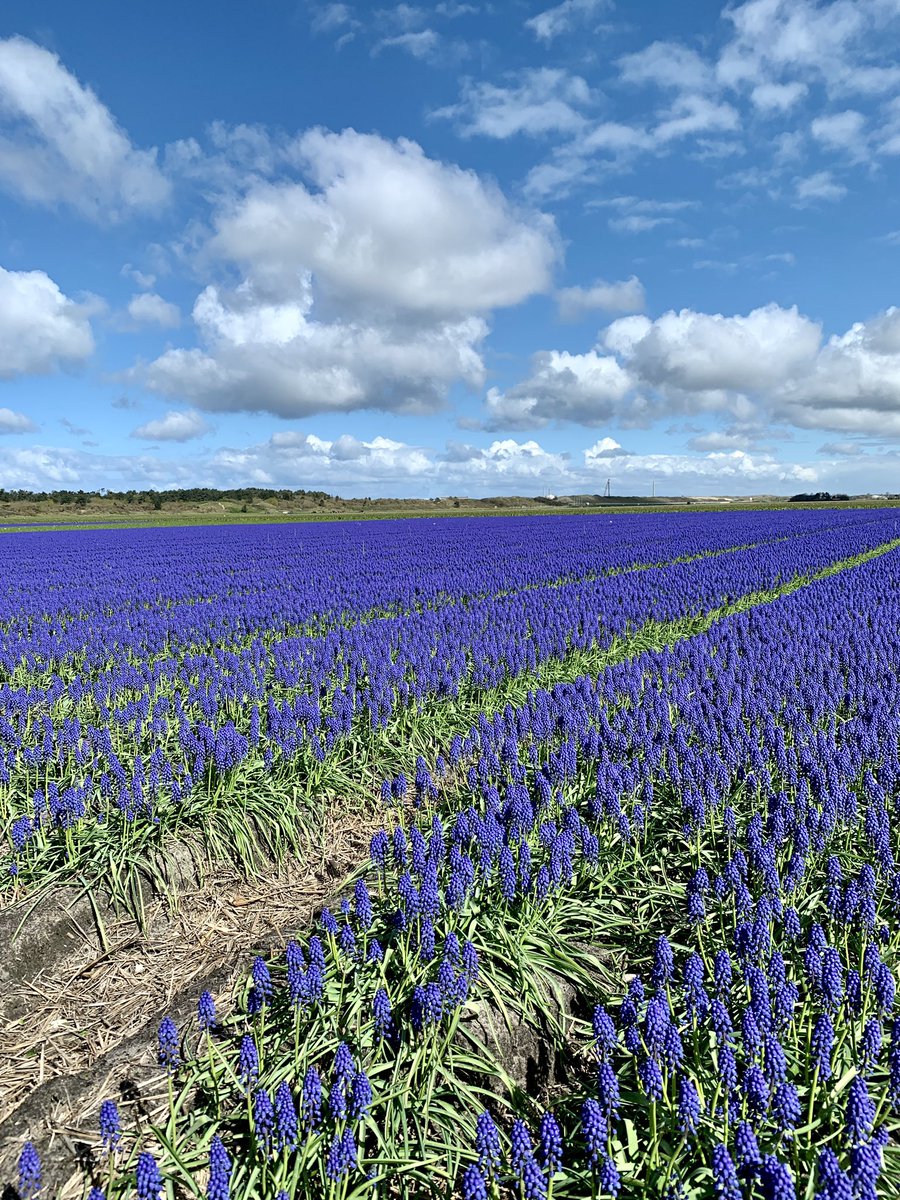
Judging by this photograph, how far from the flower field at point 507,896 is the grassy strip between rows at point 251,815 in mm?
35

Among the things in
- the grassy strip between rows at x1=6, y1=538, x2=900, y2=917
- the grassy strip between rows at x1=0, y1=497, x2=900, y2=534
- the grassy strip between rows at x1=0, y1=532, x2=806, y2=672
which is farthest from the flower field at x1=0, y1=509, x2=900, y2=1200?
the grassy strip between rows at x1=0, y1=497, x2=900, y2=534

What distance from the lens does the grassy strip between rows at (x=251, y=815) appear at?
4.91m

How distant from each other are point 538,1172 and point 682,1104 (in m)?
0.62

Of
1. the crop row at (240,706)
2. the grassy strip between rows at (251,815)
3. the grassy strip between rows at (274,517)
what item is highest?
the grassy strip between rows at (274,517)

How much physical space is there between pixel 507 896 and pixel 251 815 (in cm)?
270

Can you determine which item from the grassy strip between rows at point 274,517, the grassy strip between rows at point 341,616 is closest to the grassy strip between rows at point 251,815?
the grassy strip between rows at point 341,616

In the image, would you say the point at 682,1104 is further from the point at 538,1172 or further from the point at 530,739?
the point at 530,739

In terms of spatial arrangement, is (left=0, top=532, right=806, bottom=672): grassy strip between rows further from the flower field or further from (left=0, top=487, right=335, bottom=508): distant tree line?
(left=0, top=487, right=335, bottom=508): distant tree line

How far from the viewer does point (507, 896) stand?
3951 millimetres

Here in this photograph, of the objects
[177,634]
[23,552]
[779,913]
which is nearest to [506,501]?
[23,552]

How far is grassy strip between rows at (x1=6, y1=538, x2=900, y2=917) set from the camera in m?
4.91

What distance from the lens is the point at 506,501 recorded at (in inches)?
4934

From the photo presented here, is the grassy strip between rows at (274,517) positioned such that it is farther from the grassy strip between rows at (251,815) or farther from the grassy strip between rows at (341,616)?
the grassy strip between rows at (251,815)

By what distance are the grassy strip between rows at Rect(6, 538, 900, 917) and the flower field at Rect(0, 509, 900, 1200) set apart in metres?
0.03
